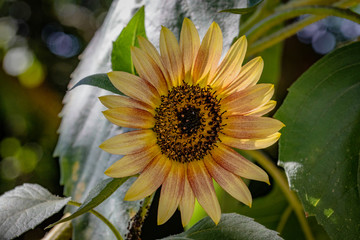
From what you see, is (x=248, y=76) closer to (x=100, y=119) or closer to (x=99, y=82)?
(x=99, y=82)

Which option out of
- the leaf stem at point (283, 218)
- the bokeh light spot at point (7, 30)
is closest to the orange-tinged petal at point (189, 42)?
the leaf stem at point (283, 218)

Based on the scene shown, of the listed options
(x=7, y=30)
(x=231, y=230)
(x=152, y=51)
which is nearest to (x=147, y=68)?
(x=152, y=51)

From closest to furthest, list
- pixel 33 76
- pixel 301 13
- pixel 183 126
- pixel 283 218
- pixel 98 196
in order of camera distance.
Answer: pixel 98 196, pixel 183 126, pixel 301 13, pixel 283 218, pixel 33 76

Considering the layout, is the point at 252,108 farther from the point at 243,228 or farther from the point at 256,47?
the point at 256,47

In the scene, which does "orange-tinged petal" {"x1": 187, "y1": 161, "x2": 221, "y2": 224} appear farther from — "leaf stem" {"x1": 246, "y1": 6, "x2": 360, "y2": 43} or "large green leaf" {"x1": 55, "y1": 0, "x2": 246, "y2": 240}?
"leaf stem" {"x1": 246, "y1": 6, "x2": 360, "y2": 43}

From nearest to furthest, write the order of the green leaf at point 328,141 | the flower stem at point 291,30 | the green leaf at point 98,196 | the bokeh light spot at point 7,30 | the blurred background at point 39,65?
the green leaf at point 98,196, the green leaf at point 328,141, the flower stem at point 291,30, the blurred background at point 39,65, the bokeh light spot at point 7,30

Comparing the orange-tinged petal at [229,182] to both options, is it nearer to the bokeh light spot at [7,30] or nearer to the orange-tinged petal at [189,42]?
the orange-tinged petal at [189,42]
